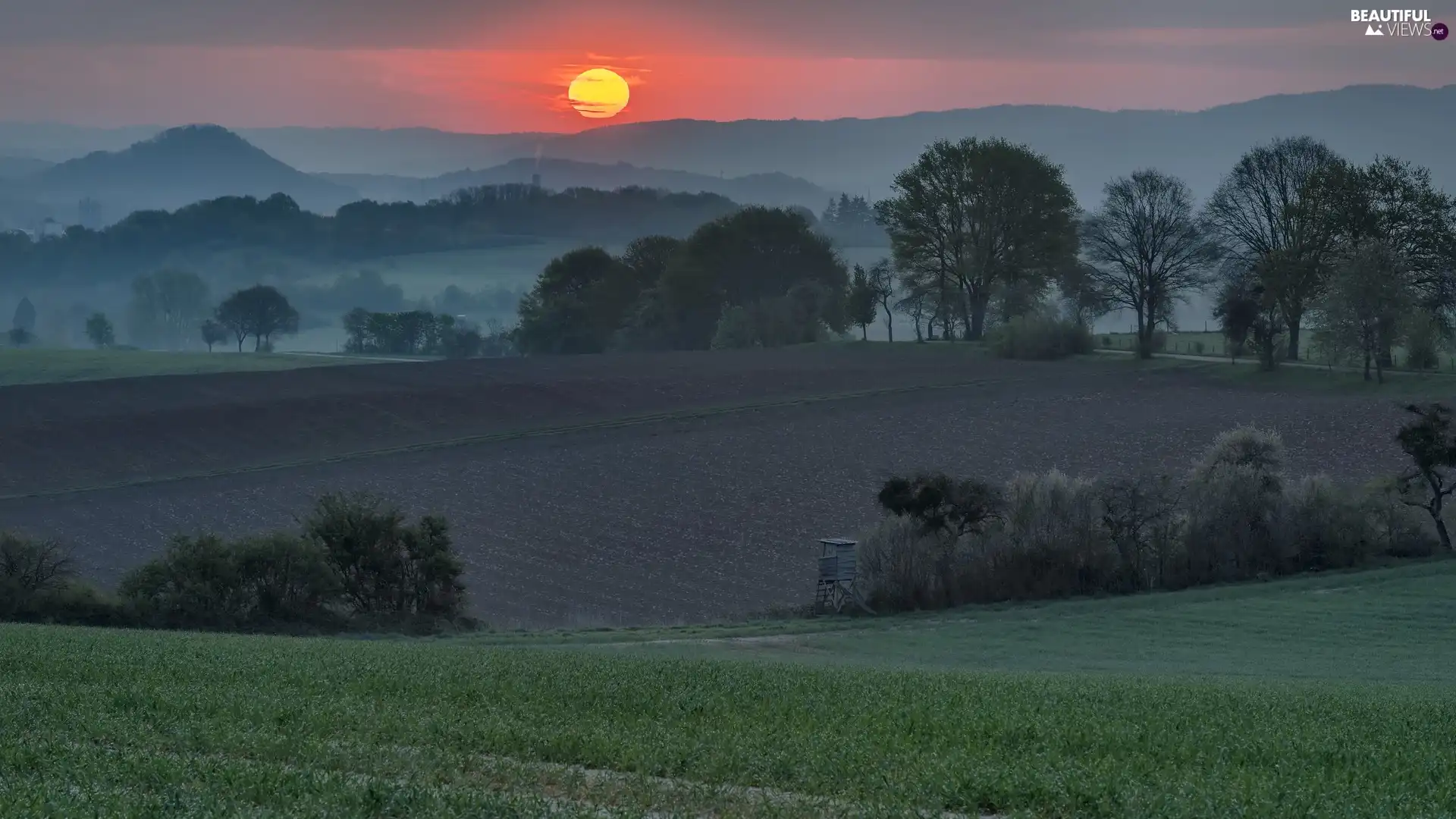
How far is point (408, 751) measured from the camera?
1062cm

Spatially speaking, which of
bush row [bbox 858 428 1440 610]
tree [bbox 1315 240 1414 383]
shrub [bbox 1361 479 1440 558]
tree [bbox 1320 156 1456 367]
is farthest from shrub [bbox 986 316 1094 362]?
bush row [bbox 858 428 1440 610]

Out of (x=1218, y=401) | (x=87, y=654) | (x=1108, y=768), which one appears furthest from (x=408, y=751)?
(x=1218, y=401)

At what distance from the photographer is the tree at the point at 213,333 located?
491ft

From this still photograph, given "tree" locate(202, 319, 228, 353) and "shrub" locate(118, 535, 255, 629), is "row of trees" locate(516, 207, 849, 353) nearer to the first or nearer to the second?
"tree" locate(202, 319, 228, 353)

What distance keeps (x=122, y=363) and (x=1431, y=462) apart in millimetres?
96298

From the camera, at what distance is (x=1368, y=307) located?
65.9 m

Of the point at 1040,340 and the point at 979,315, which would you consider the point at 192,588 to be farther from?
the point at 979,315

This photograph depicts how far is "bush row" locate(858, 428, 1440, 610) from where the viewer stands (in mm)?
34594

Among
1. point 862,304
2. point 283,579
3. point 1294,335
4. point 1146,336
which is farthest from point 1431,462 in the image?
point 862,304

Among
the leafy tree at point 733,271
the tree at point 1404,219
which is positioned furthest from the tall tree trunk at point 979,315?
the tree at point 1404,219

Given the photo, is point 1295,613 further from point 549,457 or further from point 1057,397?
point 1057,397

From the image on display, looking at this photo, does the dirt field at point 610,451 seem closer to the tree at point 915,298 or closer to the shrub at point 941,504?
the shrub at point 941,504

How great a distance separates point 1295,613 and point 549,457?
33601 mm

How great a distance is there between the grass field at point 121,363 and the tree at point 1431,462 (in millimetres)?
78309
